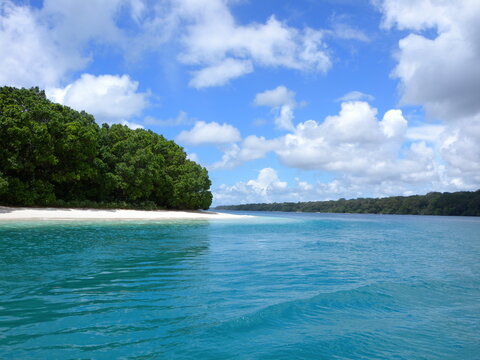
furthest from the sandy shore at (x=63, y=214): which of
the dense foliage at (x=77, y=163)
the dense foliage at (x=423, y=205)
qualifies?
the dense foliage at (x=423, y=205)

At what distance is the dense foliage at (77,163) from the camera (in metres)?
36.0

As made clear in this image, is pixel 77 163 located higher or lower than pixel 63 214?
higher

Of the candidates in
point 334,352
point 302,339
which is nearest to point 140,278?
Answer: point 302,339

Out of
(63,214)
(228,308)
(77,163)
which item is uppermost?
(77,163)

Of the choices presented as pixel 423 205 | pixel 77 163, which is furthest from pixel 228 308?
pixel 423 205

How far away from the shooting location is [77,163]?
42.3 metres

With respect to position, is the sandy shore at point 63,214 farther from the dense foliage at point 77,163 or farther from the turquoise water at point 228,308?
the turquoise water at point 228,308

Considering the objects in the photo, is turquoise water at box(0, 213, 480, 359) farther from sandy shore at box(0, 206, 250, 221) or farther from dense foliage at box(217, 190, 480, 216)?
dense foliage at box(217, 190, 480, 216)

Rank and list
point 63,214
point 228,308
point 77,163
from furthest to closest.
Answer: point 77,163, point 63,214, point 228,308

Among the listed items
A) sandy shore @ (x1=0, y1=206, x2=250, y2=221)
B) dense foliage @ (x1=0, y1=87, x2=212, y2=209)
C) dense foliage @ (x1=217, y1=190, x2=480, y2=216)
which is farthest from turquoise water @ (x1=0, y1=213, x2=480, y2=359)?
dense foliage @ (x1=217, y1=190, x2=480, y2=216)

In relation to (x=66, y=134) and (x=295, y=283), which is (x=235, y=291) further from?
(x=66, y=134)

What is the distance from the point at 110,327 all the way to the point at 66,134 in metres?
40.1

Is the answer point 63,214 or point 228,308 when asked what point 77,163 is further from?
point 228,308

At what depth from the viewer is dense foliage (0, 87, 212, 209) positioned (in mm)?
36031
